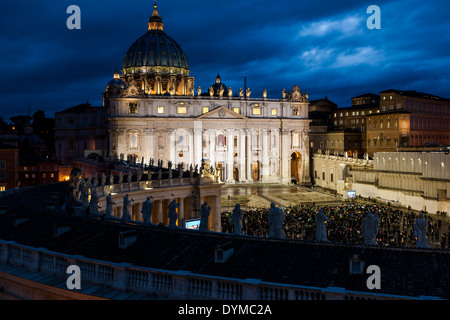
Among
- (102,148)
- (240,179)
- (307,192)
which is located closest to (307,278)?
(307,192)

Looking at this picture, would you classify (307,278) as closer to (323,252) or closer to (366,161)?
(323,252)

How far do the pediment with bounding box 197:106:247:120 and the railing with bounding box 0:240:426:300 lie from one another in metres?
92.6

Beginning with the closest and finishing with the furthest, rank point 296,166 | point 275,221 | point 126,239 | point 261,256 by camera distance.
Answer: point 261,256
point 126,239
point 275,221
point 296,166

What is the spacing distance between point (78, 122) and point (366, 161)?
2979 inches

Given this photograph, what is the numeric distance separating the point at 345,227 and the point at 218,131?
6481 cm

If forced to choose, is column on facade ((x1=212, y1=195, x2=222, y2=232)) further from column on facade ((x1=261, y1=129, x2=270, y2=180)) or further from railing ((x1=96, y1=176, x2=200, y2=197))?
column on facade ((x1=261, y1=129, x2=270, y2=180))

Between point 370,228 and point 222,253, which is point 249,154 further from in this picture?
point 222,253

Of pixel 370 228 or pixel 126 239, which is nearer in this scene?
pixel 370 228

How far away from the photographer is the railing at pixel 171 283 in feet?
47.1

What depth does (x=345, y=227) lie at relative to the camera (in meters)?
51.4

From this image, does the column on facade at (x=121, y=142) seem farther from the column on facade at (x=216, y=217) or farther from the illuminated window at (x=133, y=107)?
the column on facade at (x=216, y=217)

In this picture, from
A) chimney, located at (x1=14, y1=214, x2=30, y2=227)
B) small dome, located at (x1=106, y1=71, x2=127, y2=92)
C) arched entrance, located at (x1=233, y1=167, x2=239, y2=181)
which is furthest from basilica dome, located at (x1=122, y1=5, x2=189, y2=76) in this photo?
chimney, located at (x1=14, y1=214, x2=30, y2=227)

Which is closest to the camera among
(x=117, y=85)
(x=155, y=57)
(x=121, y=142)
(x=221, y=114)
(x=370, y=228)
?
(x=370, y=228)

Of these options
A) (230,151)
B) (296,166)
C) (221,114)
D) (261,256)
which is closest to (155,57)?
(221,114)
